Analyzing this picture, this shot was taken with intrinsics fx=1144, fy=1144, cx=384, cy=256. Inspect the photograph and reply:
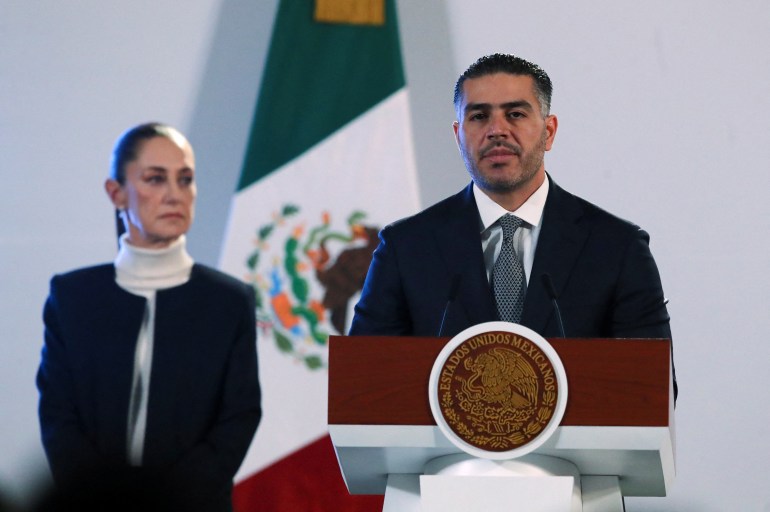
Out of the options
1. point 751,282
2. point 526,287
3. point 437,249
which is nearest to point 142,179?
point 437,249

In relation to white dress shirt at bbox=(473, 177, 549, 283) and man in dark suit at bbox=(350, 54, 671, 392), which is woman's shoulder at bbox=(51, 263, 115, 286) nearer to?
man in dark suit at bbox=(350, 54, 671, 392)

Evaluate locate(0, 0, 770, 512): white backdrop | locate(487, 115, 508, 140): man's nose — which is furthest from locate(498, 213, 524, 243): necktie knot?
locate(0, 0, 770, 512): white backdrop

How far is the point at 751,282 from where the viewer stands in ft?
14.5

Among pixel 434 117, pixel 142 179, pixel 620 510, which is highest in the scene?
pixel 434 117

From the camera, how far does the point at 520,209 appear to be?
2883mm

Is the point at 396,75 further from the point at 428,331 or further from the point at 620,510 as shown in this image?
the point at 620,510

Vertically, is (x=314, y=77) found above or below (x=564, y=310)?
above

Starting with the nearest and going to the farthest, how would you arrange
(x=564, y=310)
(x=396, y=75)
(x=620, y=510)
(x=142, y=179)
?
(x=620, y=510), (x=564, y=310), (x=142, y=179), (x=396, y=75)

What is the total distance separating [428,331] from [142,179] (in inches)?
58.5

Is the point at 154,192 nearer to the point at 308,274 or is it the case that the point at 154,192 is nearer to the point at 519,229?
the point at 308,274

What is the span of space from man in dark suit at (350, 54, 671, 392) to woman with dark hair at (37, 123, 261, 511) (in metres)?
0.95

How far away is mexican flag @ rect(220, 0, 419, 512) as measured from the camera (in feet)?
14.6

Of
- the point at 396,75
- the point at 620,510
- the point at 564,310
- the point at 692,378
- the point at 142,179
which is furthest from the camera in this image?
the point at 396,75

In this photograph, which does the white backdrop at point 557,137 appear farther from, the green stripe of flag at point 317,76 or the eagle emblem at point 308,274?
the eagle emblem at point 308,274
